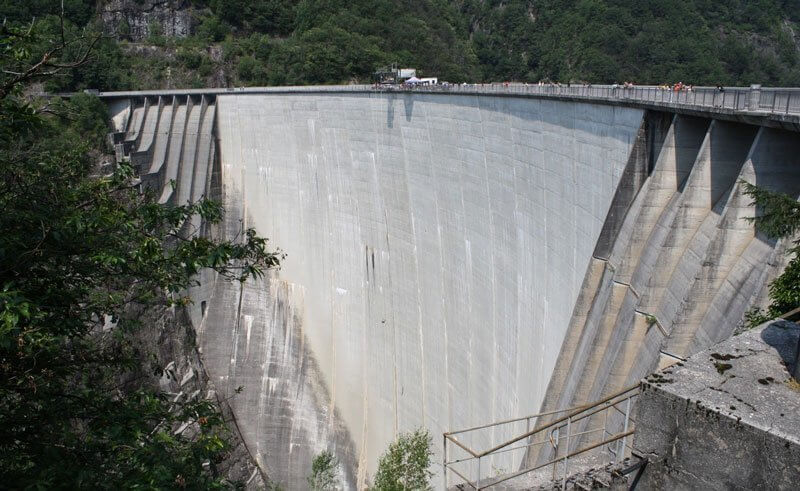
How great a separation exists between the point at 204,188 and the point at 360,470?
13.4m

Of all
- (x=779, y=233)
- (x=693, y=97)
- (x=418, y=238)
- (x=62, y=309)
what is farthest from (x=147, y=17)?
(x=779, y=233)

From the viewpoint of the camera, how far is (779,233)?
19.4 ft

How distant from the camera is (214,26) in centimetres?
4391

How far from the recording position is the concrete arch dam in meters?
9.95

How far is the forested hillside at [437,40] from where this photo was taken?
39.6 metres

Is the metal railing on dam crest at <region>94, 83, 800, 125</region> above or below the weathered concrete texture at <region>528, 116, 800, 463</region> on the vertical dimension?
above

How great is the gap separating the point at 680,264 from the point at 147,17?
4211 cm

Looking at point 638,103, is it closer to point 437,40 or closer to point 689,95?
point 689,95

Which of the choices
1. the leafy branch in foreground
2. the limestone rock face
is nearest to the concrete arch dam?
the leafy branch in foreground

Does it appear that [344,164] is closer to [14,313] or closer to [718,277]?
[718,277]

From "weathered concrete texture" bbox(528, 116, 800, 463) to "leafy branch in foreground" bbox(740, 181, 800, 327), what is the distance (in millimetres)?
412

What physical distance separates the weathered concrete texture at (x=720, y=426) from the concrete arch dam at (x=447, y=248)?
345 cm

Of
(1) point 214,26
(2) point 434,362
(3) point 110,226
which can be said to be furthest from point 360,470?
(1) point 214,26

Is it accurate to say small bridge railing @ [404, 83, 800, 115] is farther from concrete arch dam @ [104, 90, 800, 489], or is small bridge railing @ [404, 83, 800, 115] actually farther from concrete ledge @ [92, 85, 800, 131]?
concrete arch dam @ [104, 90, 800, 489]
